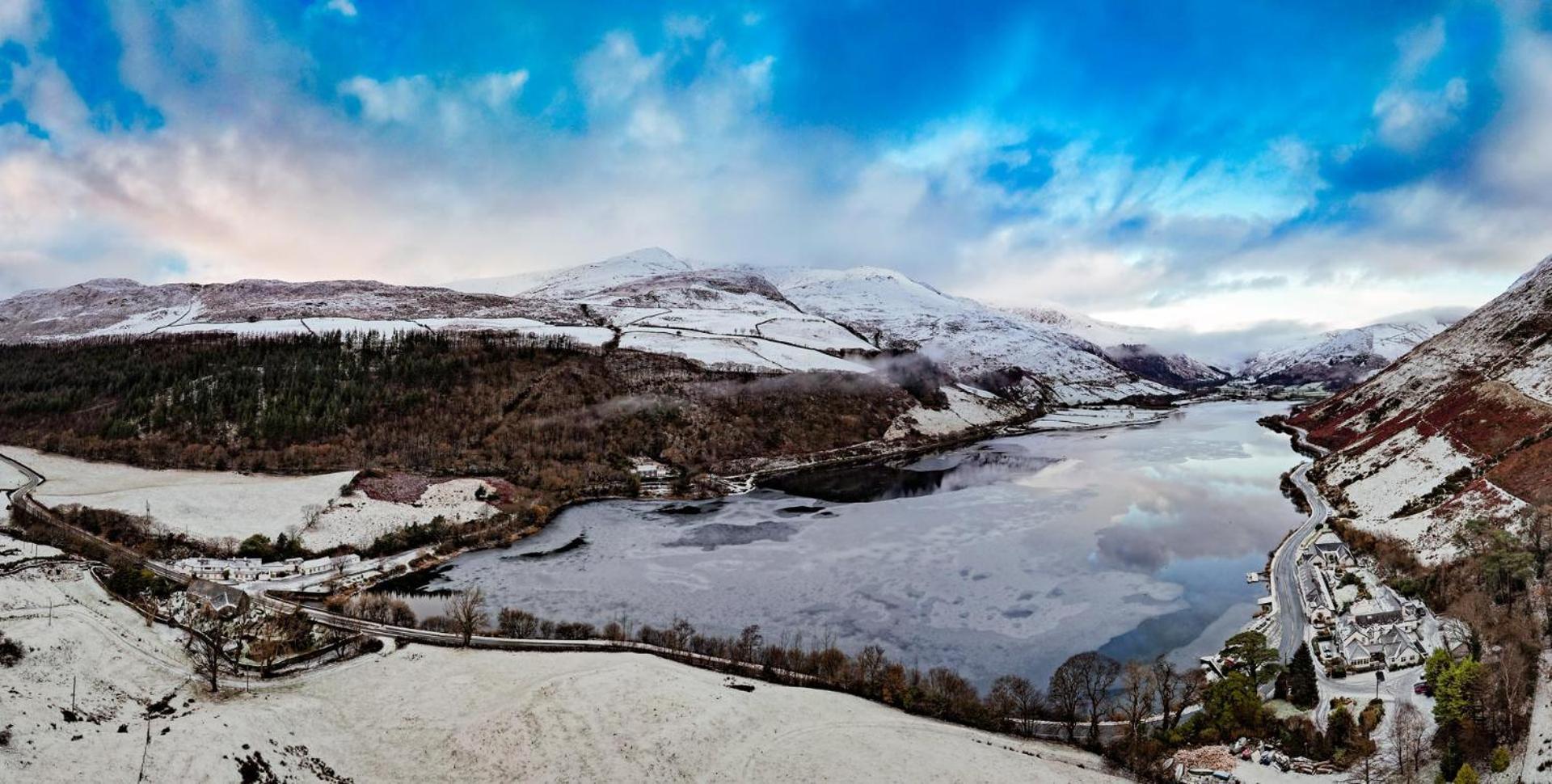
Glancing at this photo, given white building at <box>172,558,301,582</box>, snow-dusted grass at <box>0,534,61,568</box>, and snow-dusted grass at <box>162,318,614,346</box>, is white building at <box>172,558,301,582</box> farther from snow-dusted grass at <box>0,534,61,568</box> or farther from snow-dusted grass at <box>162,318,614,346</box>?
snow-dusted grass at <box>162,318,614,346</box>

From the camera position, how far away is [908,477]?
8562cm

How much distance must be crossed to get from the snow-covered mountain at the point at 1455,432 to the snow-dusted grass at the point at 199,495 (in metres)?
75.8

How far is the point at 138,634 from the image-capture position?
27578 millimetres

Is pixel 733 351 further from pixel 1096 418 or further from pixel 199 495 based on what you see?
pixel 1096 418

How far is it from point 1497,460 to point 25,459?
402 feet

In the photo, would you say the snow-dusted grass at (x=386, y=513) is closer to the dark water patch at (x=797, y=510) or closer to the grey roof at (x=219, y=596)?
the grey roof at (x=219, y=596)

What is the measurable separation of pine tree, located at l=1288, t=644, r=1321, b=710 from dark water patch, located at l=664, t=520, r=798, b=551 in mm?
34384

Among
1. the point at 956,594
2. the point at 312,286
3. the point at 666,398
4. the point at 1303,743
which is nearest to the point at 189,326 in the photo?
the point at 312,286

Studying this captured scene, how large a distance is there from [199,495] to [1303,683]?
69555mm

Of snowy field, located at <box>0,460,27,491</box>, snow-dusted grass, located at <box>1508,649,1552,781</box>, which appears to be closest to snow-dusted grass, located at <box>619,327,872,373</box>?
snowy field, located at <box>0,460,27,491</box>

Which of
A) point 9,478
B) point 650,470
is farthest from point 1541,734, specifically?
point 9,478

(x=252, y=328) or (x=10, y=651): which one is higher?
→ (x=252, y=328)

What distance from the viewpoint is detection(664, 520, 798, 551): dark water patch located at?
2190 inches

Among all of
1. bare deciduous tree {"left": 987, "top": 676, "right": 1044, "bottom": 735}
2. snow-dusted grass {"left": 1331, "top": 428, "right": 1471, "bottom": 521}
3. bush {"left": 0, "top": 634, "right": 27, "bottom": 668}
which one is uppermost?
snow-dusted grass {"left": 1331, "top": 428, "right": 1471, "bottom": 521}
